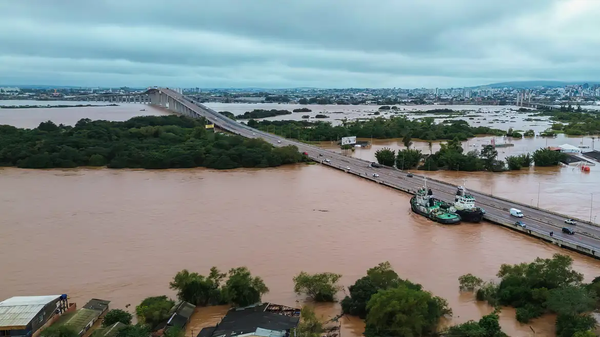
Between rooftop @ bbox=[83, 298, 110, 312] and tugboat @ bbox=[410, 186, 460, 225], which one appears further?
tugboat @ bbox=[410, 186, 460, 225]

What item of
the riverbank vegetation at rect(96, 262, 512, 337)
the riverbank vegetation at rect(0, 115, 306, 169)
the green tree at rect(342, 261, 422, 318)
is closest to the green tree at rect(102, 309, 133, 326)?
the riverbank vegetation at rect(96, 262, 512, 337)

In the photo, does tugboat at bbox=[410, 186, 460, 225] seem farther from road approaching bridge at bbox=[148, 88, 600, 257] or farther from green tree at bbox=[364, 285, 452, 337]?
green tree at bbox=[364, 285, 452, 337]

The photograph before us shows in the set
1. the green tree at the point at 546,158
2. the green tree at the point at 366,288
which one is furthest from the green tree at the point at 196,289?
the green tree at the point at 546,158

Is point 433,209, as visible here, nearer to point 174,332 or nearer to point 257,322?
point 257,322

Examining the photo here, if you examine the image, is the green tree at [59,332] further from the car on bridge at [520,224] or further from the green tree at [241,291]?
the car on bridge at [520,224]

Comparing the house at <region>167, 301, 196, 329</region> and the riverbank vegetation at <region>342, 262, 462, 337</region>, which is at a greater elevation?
the riverbank vegetation at <region>342, 262, 462, 337</region>
